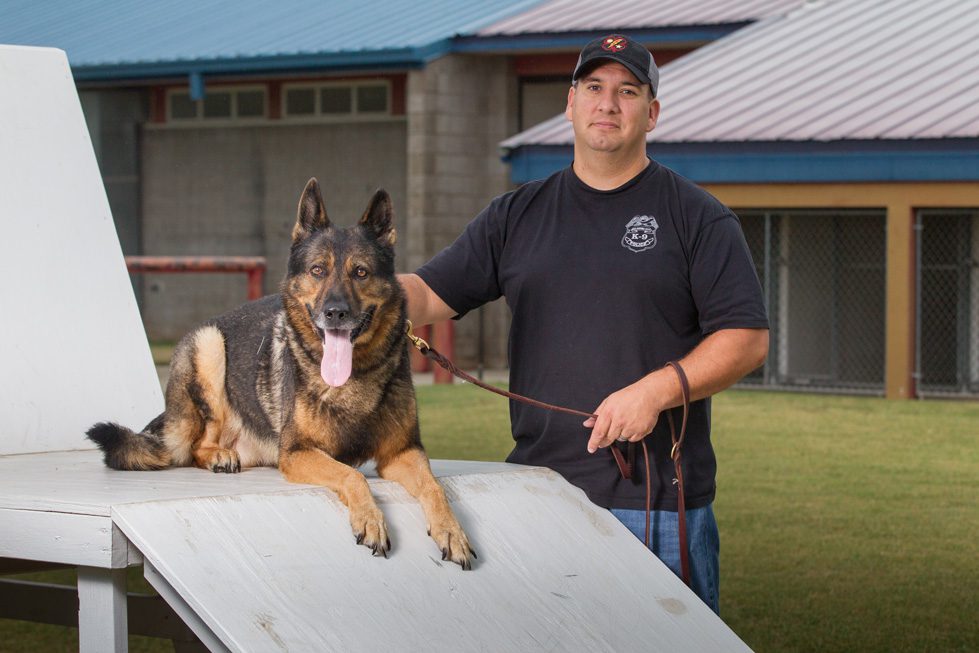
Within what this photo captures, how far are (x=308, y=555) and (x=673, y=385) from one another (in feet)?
3.88

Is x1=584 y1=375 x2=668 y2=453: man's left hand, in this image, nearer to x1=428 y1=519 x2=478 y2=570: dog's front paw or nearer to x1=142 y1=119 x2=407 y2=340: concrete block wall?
x1=428 y1=519 x2=478 y2=570: dog's front paw

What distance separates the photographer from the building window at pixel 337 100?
2186 centimetres

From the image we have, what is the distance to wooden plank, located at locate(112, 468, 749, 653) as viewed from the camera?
3.39 meters

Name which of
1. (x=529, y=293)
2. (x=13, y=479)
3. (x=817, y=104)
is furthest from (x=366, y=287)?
(x=817, y=104)

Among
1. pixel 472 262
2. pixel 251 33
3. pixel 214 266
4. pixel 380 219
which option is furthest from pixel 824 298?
pixel 380 219

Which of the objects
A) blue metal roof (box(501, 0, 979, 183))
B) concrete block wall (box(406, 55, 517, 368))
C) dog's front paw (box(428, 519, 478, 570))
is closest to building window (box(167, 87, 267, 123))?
concrete block wall (box(406, 55, 517, 368))

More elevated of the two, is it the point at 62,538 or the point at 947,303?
the point at 947,303

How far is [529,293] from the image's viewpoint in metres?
4.52

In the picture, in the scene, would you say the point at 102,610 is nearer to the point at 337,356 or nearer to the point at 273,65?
the point at 337,356

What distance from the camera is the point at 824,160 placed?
15781 mm

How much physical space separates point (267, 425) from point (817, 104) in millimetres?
13447

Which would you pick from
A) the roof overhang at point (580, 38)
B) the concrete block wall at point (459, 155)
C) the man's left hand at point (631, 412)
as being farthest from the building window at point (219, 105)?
the man's left hand at point (631, 412)

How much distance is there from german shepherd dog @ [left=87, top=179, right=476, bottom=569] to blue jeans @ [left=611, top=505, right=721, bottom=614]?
732 millimetres

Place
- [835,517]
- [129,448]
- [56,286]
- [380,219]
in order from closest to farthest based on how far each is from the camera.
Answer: [380,219] < [129,448] < [56,286] < [835,517]
